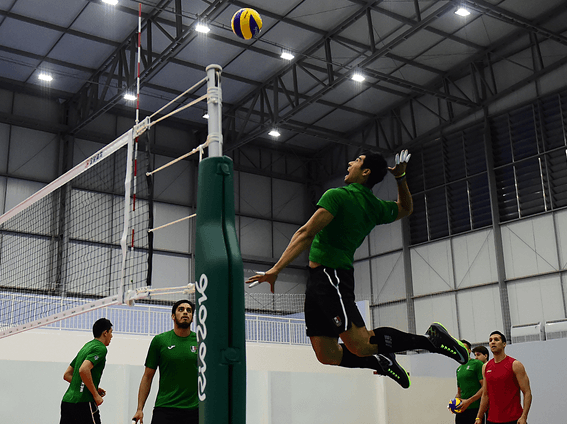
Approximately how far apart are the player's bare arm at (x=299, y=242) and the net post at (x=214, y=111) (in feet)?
2.25

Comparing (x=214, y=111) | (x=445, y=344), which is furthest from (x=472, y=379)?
(x=214, y=111)

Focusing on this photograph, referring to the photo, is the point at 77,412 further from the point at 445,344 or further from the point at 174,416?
the point at 445,344

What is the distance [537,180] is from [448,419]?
8728 millimetres

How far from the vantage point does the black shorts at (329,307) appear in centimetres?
388

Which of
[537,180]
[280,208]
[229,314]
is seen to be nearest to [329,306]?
[229,314]

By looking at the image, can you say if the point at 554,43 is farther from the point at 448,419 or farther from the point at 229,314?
the point at 229,314

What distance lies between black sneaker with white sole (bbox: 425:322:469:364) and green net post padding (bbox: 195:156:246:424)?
1.70 meters

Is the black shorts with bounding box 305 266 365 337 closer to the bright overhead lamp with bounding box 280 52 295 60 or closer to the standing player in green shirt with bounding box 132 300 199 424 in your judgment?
the standing player in green shirt with bounding box 132 300 199 424

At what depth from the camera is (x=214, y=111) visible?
361 centimetres

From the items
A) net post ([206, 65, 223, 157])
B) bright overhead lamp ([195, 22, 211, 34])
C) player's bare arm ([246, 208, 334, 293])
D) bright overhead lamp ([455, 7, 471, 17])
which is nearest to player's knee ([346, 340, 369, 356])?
player's bare arm ([246, 208, 334, 293])

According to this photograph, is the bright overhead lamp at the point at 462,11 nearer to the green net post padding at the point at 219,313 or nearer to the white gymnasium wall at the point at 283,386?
the white gymnasium wall at the point at 283,386

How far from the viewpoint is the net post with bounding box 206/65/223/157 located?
341cm

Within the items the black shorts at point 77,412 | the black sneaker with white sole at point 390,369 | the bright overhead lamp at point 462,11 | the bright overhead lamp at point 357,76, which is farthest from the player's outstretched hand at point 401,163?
the bright overhead lamp at point 357,76

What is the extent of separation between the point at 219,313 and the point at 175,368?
11.2ft
